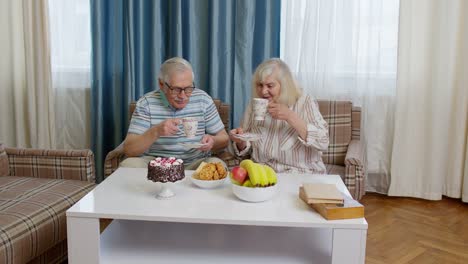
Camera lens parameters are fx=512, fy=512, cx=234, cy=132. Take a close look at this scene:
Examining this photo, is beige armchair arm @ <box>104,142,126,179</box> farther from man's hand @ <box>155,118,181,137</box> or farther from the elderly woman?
the elderly woman

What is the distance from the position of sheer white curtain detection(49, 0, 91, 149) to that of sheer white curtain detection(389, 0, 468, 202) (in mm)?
2135

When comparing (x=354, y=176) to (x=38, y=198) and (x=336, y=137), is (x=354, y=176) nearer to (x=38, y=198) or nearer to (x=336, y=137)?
(x=336, y=137)

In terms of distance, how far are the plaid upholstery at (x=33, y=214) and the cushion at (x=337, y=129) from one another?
4.47ft

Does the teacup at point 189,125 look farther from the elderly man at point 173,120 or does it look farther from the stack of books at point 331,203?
the stack of books at point 331,203

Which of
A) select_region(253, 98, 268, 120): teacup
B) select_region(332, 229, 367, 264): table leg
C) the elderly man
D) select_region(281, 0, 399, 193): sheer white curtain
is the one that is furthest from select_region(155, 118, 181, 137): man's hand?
select_region(281, 0, 399, 193): sheer white curtain

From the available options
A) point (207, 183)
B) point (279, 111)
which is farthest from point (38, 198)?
point (279, 111)

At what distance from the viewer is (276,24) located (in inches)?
132

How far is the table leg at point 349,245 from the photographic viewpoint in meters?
1.71

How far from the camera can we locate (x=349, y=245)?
1.71 m

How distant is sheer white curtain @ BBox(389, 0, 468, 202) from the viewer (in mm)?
3213

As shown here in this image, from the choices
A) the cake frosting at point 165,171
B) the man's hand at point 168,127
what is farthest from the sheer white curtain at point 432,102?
the cake frosting at point 165,171

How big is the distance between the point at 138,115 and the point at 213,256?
0.99 meters

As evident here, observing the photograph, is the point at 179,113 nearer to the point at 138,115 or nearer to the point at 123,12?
the point at 138,115

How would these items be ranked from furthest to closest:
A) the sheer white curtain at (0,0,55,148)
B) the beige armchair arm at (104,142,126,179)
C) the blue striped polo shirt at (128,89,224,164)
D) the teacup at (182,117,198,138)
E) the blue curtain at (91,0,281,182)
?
the sheer white curtain at (0,0,55,148) → the blue curtain at (91,0,281,182) → the beige armchair arm at (104,142,126,179) → the blue striped polo shirt at (128,89,224,164) → the teacup at (182,117,198,138)
